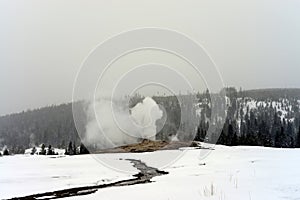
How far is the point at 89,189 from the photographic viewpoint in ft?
53.0

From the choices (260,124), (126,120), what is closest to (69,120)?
(260,124)

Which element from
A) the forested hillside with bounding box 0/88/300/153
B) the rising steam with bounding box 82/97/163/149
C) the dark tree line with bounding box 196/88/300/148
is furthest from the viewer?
the forested hillside with bounding box 0/88/300/153

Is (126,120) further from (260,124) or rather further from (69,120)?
(69,120)

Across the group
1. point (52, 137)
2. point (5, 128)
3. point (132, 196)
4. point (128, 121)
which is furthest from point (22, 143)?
point (132, 196)

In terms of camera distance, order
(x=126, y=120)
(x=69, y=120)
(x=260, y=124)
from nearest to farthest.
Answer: (x=126, y=120), (x=260, y=124), (x=69, y=120)

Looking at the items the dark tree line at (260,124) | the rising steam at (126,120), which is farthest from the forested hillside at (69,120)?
the rising steam at (126,120)

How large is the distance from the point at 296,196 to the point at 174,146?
1536 inches

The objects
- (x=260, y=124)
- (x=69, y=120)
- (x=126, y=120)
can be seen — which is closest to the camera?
(x=126, y=120)

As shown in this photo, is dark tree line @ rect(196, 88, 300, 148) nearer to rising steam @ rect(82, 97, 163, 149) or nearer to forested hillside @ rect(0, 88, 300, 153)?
forested hillside @ rect(0, 88, 300, 153)

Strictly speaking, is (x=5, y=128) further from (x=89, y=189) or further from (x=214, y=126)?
(x=89, y=189)

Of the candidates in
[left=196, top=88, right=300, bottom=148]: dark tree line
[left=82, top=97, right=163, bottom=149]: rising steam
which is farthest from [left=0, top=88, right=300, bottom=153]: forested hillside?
[left=82, top=97, right=163, bottom=149]: rising steam

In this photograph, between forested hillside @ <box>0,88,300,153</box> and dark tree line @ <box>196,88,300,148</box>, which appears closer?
dark tree line @ <box>196,88,300,148</box>

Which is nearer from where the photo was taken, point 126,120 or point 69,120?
point 126,120

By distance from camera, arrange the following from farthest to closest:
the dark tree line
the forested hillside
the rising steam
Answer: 1. the forested hillside
2. the dark tree line
3. the rising steam
